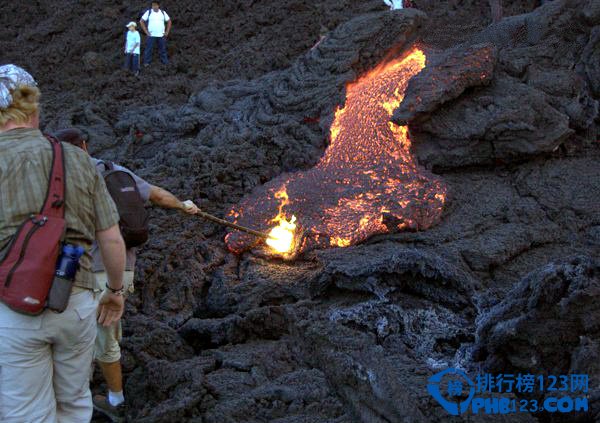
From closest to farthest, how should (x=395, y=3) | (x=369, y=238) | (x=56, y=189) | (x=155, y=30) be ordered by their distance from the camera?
(x=56, y=189) < (x=369, y=238) < (x=395, y=3) < (x=155, y=30)

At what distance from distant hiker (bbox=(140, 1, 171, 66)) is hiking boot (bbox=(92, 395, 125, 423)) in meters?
7.86

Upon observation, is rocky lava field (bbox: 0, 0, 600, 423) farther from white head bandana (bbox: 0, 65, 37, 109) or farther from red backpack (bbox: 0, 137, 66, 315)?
white head bandana (bbox: 0, 65, 37, 109)

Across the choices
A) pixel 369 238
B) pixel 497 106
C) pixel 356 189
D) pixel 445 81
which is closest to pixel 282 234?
pixel 369 238

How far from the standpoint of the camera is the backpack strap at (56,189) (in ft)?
8.60

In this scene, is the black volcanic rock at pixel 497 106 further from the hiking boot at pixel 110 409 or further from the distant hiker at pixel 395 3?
the hiking boot at pixel 110 409

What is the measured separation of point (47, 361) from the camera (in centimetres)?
270

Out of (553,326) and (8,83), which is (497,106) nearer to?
(553,326)

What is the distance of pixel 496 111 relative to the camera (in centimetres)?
659

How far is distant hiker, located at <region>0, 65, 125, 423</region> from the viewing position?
2592 mm

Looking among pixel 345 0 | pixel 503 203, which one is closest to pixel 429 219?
pixel 503 203

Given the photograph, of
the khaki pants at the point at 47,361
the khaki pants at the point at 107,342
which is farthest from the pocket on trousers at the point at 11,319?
the khaki pants at the point at 107,342

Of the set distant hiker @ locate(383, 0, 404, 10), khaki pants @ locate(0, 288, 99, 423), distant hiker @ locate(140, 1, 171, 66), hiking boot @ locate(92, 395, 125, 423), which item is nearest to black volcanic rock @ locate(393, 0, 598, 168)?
distant hiker @ locate(383, 0, 404, 10)

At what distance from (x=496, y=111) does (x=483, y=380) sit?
142 inches

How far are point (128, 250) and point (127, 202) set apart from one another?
35 centimetres
